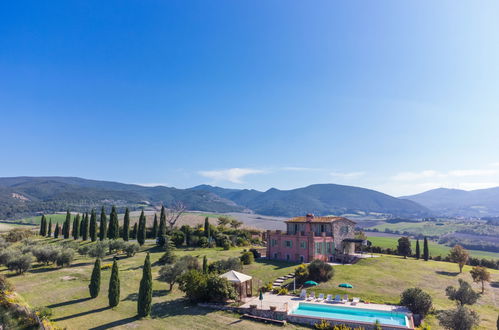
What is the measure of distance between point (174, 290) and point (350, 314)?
1974 centimetres

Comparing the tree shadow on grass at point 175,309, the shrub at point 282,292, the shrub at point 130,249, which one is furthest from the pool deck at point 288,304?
the shrub at point 130,249

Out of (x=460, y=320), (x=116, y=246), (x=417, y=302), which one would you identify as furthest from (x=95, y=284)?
(x=460, y=320)

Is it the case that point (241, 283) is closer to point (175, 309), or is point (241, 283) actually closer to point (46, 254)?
point (175, 309)

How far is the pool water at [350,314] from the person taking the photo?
80.6ft

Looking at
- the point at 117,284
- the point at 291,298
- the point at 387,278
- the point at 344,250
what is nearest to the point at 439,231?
the point at 344,250

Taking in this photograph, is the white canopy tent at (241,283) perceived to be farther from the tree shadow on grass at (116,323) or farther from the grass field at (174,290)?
the tree shadow on grass at (116,323)

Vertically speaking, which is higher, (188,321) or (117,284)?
(117,284)

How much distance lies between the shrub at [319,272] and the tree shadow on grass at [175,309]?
566 inches

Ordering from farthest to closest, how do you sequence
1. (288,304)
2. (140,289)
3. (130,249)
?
(130,249) → (288,304) → (140,289)

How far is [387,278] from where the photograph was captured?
37.5 metres

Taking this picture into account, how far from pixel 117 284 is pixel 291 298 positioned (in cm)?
1746

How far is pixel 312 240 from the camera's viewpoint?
46.9 metres

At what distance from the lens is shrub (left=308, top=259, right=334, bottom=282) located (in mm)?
36469

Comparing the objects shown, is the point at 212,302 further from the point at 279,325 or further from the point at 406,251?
the point at 406,251
